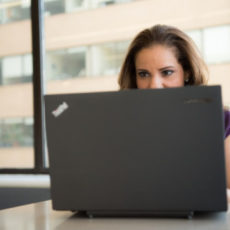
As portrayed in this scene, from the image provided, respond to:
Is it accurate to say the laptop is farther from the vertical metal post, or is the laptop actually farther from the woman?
the vertical metal post

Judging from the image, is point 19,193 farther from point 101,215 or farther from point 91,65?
point 91,65

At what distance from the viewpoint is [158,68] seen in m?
1.51

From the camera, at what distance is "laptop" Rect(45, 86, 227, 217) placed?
0.71 meters

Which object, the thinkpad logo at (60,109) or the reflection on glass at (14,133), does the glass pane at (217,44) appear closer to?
the reflection on glass at (14,133)

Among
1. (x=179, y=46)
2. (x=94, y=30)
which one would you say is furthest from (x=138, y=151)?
(x=94, y=30)

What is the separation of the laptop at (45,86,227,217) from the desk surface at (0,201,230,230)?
0.02 metres

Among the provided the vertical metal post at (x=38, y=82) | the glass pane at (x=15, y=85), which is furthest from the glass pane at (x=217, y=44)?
the glass pane at (x=15, y=85)

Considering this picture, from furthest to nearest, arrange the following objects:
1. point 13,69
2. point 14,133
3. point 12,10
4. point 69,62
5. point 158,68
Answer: point 13,69 < point 69,62 < point 14,133 < point 12,10 < point 158,68

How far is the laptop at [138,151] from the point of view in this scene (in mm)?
712

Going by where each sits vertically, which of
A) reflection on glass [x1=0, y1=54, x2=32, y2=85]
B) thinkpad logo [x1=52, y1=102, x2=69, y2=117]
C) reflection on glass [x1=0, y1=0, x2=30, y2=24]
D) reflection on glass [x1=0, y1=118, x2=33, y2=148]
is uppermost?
Answer: reflection on glass [x1=0, y1=0, x2=30, y2=24]

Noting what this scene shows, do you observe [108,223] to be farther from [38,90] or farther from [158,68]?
[38,90]

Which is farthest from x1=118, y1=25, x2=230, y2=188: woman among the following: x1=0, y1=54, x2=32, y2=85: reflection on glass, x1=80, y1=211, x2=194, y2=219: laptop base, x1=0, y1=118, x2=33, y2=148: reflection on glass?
x1=0, y1=54, x2=32, y2=85: reflection on glass

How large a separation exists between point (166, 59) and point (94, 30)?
7.12 ft

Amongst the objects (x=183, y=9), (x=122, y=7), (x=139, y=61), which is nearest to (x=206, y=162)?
(x=139, y=61)
